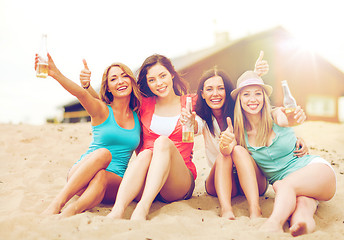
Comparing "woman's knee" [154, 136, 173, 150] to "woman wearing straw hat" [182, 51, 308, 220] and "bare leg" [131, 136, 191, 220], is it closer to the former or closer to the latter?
"bare leg" [131, 136, 191, 220]

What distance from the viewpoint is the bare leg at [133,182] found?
2.47 meters

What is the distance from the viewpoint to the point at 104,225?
2.01 meters

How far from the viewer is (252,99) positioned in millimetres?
2896

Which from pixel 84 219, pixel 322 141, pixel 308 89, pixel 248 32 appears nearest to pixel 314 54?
pixel 308 89

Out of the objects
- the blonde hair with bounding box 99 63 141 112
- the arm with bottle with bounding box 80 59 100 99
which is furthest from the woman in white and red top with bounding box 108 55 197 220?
the arm with bottle with bounding box 80 59 100 99

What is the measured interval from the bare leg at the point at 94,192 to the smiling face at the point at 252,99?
4.53 feet

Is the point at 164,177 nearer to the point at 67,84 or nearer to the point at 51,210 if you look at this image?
the point at 51,210

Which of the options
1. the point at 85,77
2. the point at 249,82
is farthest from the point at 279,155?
the point at 85,77

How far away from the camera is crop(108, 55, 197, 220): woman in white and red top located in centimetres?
253

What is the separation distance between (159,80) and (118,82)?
421 mm

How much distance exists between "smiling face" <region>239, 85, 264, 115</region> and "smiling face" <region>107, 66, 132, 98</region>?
113 centimetres

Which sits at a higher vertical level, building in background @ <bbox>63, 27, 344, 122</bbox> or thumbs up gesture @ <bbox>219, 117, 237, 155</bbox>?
building in background @ <bbox>63, 27, 344, 122</bbox>

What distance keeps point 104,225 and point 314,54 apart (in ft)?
47.5

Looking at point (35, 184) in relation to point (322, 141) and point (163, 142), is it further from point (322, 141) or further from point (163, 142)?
point (322, 141)
